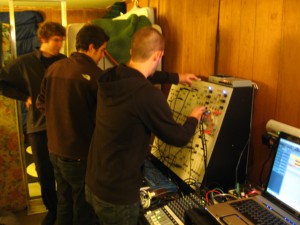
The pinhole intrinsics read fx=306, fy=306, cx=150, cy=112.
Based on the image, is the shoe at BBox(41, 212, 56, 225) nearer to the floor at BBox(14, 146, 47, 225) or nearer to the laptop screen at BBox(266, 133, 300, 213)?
the floor at BBox(14, 146, 47, 225)

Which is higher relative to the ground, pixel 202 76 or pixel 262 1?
pixel 262 1

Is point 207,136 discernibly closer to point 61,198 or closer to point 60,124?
point 60,124

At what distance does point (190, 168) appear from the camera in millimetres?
1624

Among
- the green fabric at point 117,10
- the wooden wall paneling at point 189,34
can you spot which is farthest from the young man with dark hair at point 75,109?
the green fabric at point 117,10

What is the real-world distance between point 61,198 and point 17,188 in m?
0.99

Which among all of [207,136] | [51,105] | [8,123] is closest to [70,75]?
Answer: [51,105]

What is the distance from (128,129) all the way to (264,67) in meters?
0.74

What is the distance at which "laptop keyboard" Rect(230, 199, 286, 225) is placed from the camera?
109 cm

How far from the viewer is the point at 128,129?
49.6 inches

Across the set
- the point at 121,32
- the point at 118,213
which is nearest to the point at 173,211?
the point at 118,213

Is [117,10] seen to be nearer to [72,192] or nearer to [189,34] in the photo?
[189,34]

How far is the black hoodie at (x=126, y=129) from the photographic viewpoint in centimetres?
124

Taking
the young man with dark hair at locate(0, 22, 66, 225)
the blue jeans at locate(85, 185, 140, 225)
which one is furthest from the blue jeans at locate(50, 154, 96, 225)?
the blue jeans at locate(85, 185, 140, 225)

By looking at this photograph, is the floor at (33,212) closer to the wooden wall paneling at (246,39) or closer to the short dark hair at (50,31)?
the short dark hair at (50,31)
